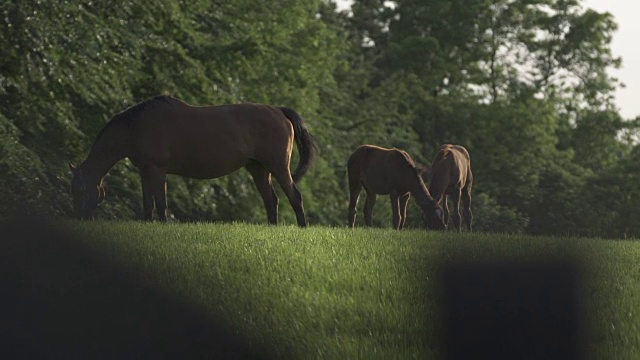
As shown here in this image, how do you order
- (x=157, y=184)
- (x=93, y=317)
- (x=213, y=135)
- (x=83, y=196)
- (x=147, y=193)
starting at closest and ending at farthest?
(x=93, y=317) < (x=157, y=184) < (x=147, y=193) < (x=83, y=196) < (x=213, y=135)

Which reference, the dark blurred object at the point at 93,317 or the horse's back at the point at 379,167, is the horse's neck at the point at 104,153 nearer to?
the dark blurred object at the point at 93,317

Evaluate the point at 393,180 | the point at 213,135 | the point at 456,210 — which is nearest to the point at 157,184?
the point at 213,135

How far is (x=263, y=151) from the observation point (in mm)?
16188

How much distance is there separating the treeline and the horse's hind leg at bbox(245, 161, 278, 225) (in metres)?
5.30

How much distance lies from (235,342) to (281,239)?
16.5ft

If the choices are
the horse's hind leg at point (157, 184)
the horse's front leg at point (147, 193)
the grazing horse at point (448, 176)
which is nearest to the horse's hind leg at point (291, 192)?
the horse's hind leg at point (157, 184)

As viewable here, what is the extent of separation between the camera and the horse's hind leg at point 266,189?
1659 centimetres

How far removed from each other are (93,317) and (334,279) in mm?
2205

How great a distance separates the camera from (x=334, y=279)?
977 centimetres

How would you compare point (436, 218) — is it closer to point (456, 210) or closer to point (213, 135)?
point (456, 210)

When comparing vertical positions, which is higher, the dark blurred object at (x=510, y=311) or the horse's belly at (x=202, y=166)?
the horse's belly at (x=202, y=166)

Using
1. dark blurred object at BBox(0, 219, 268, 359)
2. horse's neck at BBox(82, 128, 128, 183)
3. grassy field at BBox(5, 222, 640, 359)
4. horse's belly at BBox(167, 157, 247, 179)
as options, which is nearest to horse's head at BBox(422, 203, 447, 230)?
horse's belly at BBox(167, 157, 247, 179)

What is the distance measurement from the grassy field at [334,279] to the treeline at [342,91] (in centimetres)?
845

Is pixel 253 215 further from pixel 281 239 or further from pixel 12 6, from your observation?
pixel 281 239
